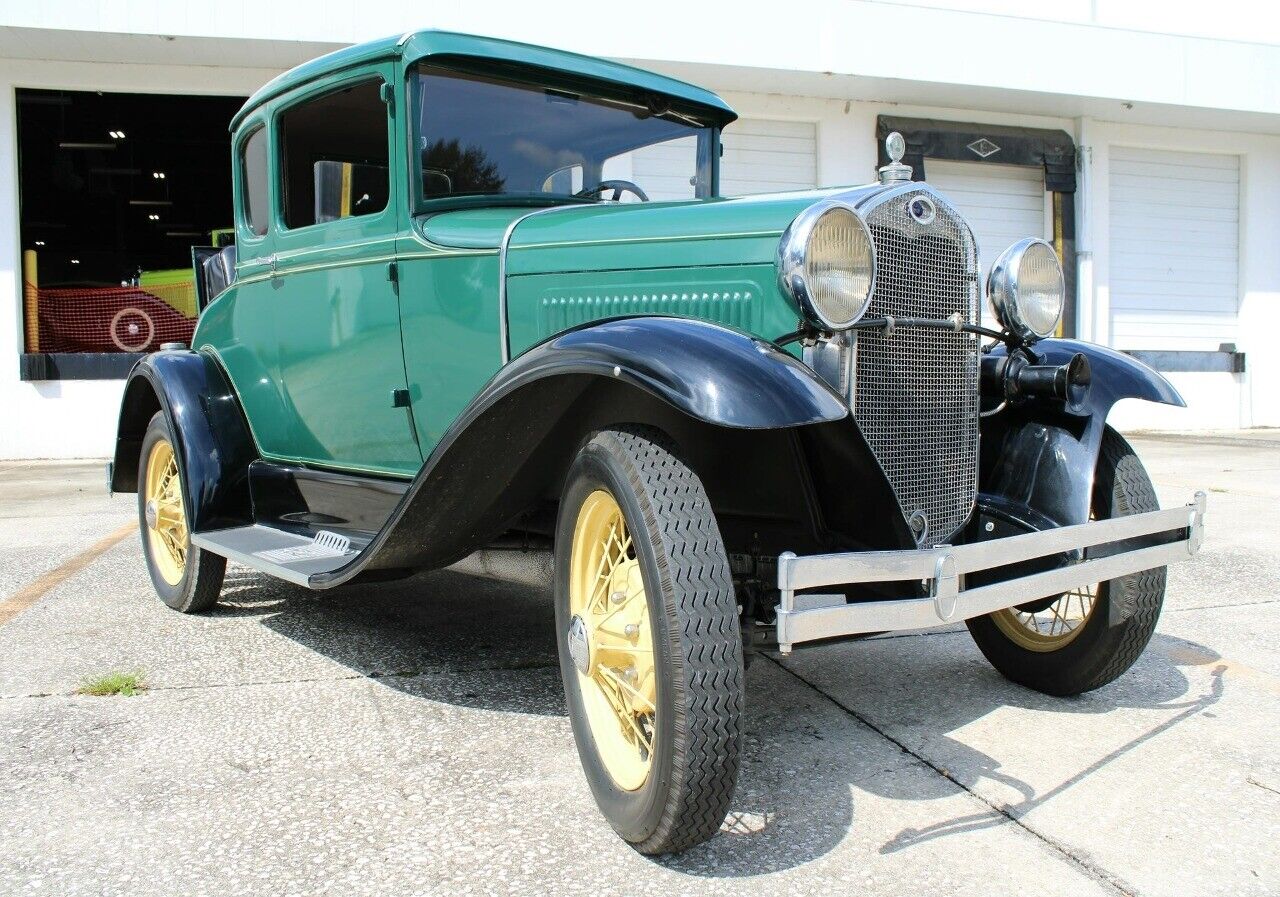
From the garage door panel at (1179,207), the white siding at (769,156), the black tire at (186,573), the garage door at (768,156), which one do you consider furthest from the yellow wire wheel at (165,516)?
the garage door panel at (1179,207)

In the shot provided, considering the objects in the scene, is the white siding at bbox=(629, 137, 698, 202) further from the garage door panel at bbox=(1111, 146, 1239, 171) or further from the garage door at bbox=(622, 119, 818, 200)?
the garage door panel at bbox=(1111, 146, 1239, 171)

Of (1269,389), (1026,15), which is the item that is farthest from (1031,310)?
(1269,389)

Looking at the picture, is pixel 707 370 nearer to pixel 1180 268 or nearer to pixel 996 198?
pixel 996 198

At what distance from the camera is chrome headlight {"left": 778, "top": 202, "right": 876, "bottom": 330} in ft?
7.64

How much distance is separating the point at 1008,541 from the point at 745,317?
79 centimetres

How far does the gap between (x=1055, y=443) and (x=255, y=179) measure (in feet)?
9.80

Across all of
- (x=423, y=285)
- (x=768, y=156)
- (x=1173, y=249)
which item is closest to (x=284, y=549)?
(x=423, y=285)

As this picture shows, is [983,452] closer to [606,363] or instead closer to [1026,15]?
[606,363]

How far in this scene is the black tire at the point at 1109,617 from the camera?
284 centimetres

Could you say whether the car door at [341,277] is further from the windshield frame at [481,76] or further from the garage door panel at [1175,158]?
the garage door panel at [1175,158]

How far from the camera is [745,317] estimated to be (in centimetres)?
257

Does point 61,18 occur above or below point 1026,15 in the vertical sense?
below

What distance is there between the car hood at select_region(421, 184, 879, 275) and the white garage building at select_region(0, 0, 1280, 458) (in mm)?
6278

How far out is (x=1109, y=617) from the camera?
9.36ft
